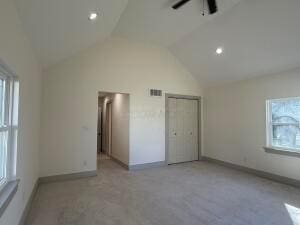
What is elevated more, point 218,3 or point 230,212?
point 218,3

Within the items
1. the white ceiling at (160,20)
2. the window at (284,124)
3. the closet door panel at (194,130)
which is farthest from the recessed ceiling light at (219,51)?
the closet door panel at (194,130)

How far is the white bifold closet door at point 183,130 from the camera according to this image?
5.71m

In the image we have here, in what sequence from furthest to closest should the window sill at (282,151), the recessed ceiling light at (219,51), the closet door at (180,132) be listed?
the closet door at (180,132), the recessed ceiling light at (219,51), the window sill at (282,151)

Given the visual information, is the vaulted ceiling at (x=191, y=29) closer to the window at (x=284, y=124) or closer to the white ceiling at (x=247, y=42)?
the white ceiling at (x=247, y=42)

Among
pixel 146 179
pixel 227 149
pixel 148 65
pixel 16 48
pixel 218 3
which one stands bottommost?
pixel 146 179

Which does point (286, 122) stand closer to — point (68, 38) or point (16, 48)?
point (68, 38)

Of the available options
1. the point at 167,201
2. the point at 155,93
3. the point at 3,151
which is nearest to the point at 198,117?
the point at 155,93

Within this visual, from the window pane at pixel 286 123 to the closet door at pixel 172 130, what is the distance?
258cm

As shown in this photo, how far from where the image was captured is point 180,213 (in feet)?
8.95

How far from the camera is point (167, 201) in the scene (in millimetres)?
3125

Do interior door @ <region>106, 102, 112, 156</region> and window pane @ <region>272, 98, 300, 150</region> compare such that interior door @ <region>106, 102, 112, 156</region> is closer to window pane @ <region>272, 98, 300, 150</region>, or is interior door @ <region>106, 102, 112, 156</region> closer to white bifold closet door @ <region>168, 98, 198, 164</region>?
white bifold closet door @ <region>168, 98, 198, 164</region>

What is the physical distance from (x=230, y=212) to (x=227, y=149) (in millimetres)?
2920

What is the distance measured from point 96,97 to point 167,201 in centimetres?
290

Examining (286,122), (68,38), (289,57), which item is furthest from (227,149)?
(68,38)
